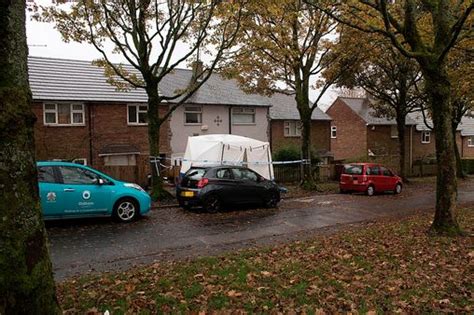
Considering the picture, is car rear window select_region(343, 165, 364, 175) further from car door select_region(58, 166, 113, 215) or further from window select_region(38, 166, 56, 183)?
window select_region(38, 166, 56, 183)

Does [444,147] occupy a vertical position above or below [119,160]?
above

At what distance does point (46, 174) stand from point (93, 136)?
13580mm

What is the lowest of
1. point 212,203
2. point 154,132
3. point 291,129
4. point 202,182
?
point 212,203

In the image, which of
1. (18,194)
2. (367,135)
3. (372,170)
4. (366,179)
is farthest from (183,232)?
(367,135)

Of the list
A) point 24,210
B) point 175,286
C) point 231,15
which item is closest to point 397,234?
point 175,286

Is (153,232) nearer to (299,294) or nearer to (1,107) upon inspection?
(299,294)

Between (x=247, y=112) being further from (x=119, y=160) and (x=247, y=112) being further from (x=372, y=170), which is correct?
(x=372, y=170)

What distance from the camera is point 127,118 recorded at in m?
25.1

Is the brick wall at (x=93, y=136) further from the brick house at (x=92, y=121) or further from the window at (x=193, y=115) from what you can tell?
the window at (x=193, y=115)

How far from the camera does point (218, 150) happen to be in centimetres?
2048

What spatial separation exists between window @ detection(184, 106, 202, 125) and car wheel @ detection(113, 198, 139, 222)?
16.1 metres

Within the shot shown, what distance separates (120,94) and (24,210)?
2279cm

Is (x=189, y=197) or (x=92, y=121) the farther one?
(x=92, y=121)

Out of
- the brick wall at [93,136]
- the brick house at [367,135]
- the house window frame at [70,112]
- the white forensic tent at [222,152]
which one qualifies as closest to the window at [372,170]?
the white forensic tent at [222,152]
